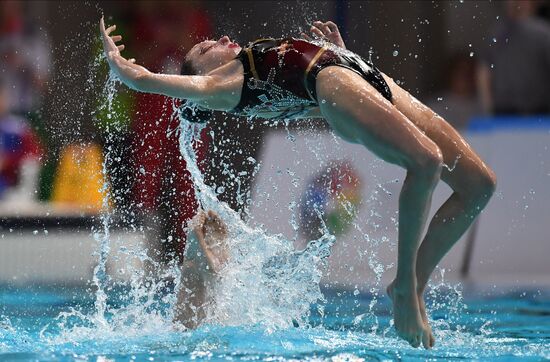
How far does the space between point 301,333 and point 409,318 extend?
65 cm

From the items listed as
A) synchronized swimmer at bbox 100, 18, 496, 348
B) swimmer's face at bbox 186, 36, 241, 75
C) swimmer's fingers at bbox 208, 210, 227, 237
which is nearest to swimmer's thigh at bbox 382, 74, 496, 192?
synchronized swimmer at bbox 100, 18, 496, 348


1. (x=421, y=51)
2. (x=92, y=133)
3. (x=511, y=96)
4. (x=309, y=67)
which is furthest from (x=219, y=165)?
→ (x=309, y=67)

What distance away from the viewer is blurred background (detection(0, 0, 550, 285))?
5.66 meters

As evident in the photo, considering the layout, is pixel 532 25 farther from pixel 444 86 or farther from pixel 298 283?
pixel 298 283

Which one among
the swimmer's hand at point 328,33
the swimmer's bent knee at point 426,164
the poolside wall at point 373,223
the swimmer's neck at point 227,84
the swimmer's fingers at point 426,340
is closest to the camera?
the swimmer's bent knee at point 426,164

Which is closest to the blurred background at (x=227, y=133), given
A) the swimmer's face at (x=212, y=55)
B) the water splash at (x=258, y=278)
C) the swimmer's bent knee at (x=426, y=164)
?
the water splash at (x=258, y=278)

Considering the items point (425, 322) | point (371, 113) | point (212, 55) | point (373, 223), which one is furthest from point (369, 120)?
point (373, 223)

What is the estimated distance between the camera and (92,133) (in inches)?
247

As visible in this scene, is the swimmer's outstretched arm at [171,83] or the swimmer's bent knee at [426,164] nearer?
the swimmer's bent knee at [426,164]

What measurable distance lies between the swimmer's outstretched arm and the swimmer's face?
0.69ft

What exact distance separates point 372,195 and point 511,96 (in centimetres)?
154

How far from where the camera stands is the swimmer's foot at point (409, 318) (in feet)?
10.6

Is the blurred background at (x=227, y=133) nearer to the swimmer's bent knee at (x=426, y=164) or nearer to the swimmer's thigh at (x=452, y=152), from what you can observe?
the swimmer's thigh at (x=452, y=152)

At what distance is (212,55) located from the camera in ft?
12.4
